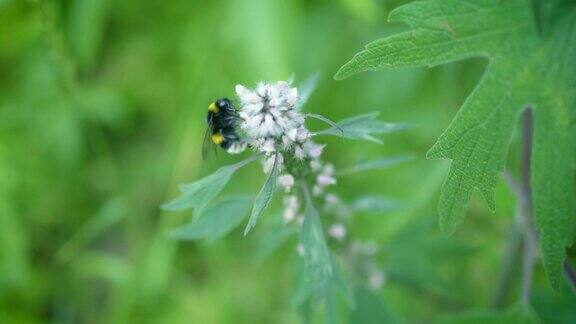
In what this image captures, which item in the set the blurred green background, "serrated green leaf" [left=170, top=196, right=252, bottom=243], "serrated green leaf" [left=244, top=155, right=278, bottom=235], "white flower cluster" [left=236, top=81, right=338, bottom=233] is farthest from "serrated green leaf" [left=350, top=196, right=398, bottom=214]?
the blurred green background

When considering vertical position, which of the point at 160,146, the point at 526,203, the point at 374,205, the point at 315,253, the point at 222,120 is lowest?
the point at 315,253

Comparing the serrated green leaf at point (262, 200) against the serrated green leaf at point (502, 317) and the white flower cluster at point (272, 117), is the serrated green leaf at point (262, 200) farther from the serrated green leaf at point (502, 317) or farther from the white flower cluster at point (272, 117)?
the serrated green leaf at point (502, 317)

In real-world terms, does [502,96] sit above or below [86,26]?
below

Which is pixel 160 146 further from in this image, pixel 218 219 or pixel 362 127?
pixel 362 127

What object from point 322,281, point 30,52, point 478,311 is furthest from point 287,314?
point 30,52

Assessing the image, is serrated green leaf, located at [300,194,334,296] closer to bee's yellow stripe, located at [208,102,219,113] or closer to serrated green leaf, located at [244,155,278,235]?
serrated green leaf, located at [244,155,278,235]

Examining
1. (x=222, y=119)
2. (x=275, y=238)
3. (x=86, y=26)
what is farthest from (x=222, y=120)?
(x=86, y=26)

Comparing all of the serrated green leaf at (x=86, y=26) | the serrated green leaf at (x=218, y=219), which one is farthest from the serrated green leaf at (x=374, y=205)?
the serrated green leaf at (x=86, y=26)
